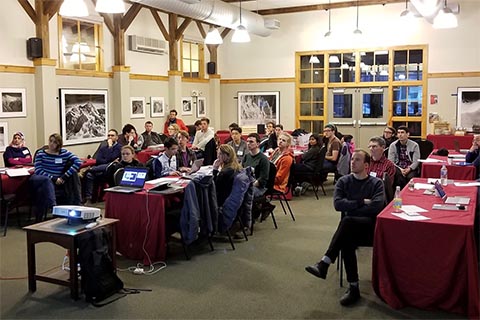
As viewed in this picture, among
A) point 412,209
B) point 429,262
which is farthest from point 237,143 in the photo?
point 429,262

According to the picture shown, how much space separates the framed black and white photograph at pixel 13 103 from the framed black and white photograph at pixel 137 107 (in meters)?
2.66

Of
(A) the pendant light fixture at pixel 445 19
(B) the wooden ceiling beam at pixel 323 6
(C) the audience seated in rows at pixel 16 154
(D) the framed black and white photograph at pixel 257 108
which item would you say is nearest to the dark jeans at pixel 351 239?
(A) the pendant light fixture at pixel 445 19

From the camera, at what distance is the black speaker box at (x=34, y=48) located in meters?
8.16

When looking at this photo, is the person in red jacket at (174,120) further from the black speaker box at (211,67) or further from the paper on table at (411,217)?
the paper on table at (411,217)

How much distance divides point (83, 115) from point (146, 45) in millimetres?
2327

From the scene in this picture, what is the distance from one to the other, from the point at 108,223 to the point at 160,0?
17.1ft

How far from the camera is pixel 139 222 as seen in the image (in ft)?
16.1

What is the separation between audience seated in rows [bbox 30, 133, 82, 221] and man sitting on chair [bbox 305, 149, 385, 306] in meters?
3.78

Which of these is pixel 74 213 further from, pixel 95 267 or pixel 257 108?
pixel 257 108

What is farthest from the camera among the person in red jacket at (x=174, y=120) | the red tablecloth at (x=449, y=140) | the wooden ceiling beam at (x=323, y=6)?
the wooden ceiling beam at (x=323, y=6)

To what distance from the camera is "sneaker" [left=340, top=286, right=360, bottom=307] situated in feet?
12.7

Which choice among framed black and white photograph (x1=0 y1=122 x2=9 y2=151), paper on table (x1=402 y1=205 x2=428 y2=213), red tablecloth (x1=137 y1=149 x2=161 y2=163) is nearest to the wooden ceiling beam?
red tablecloth (x1=137 y1=149 x2=161 y2=163)

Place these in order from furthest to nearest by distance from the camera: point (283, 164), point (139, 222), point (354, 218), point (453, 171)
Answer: point (283, 164), point (453, 171), point (139, 222), point (354, 218)

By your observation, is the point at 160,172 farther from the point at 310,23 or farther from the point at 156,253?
the point at 310,23
